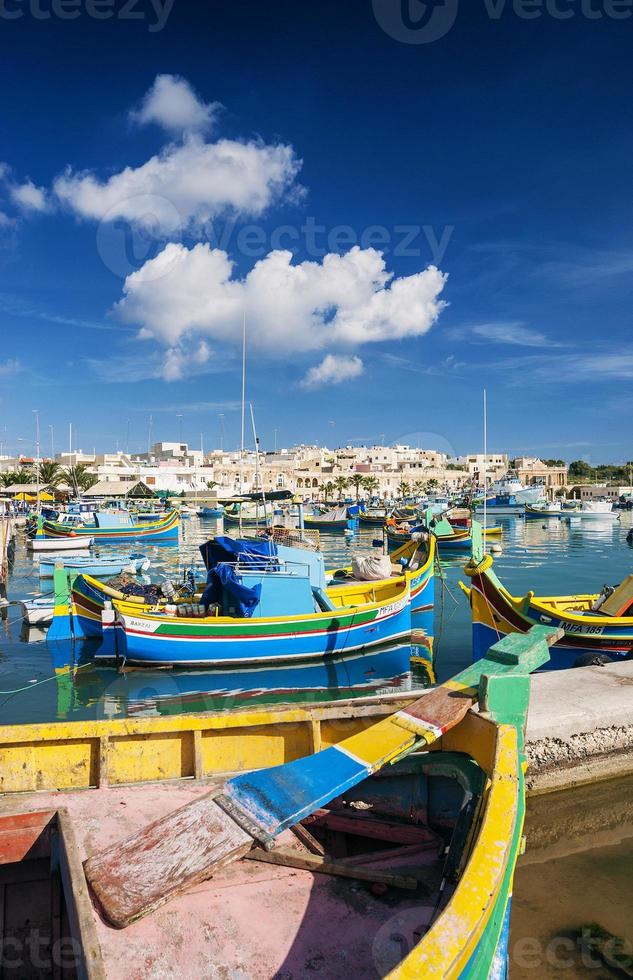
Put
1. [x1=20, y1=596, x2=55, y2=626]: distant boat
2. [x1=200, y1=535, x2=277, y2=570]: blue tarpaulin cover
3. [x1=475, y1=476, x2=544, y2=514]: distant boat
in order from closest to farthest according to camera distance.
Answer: [x1=200, y1=535, x2=277, y2=570]: blue tarpaulin cover, [x1=20, y1=596, x2=55, y2=626]: distant boat, [x1=475, y1=476, x2=544, y2=514]: distant boat

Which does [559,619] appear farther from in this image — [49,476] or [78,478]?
[78,478]

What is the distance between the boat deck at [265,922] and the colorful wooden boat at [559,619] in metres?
6.86

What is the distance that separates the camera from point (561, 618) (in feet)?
36.3

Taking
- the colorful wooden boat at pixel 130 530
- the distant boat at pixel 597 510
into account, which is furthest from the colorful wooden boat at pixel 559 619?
the distant boat at pixel 597 510

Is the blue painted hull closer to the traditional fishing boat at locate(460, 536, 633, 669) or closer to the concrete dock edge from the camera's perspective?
the traditional fishing boat at locate(460, 536, 633, 669)

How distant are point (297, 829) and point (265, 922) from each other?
992mm

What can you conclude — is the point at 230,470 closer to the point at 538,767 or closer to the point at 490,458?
the point at 490,458

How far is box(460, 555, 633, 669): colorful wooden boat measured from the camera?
10.7 meters

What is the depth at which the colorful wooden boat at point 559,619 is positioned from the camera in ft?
35.2

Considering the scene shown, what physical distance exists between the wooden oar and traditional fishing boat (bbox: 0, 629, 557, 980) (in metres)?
0.01

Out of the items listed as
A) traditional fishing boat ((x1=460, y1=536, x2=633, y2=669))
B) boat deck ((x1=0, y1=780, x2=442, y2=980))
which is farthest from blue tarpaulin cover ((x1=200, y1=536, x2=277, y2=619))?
boat deck ((x1=0, y1=780, x2=442, y2=980))

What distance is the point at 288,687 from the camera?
13180 millimetres

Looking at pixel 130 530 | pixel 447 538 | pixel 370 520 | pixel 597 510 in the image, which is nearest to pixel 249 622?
pixel 447 538

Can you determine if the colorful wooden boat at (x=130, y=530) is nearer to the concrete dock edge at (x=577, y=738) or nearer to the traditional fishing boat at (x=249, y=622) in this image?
the traditional fishing boat at (x=249, y=622)
